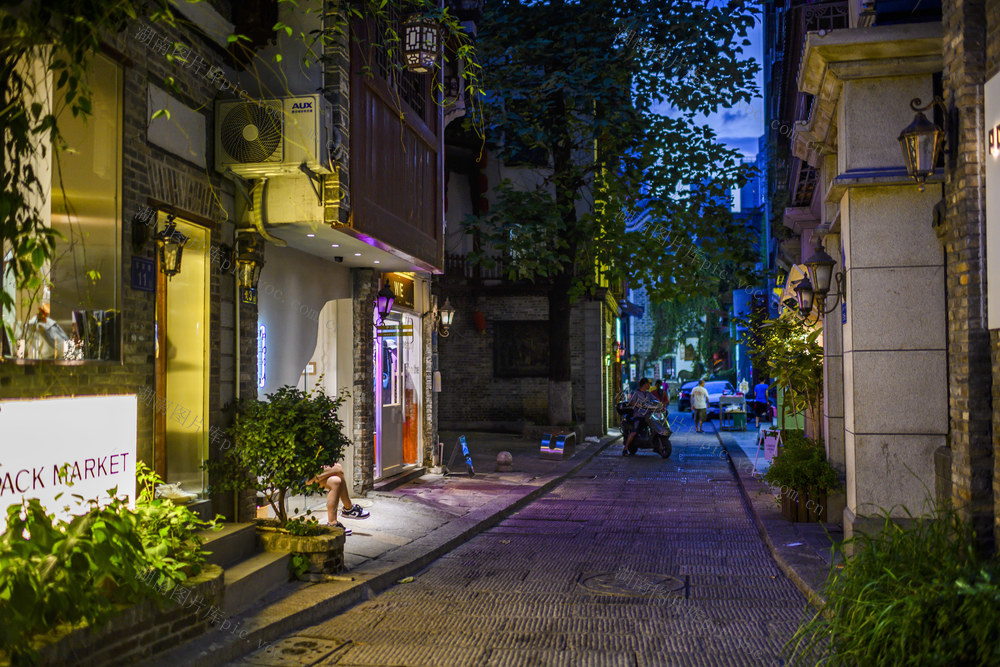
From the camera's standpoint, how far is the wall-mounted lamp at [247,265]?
858cm

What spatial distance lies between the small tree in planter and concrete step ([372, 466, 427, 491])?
16.6ft

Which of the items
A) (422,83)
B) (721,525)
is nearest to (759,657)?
(721,525)

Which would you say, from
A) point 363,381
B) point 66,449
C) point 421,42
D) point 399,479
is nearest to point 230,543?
point 66,449

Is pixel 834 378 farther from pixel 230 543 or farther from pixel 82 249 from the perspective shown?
pixel 82 249

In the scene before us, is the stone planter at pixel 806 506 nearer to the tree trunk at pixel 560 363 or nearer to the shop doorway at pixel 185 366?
the shop doorway at pixel 185 366

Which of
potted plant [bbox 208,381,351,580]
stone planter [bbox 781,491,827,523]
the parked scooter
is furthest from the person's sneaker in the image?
the parked scooter

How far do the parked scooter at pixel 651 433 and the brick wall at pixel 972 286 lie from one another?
584 inches

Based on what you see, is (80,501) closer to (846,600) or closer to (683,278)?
(846,600)

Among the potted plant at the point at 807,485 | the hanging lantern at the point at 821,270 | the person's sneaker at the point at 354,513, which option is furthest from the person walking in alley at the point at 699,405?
the hanging lantern at the point at 821,270

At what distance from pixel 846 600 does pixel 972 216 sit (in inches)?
115

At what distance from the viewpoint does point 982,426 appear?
616 cm

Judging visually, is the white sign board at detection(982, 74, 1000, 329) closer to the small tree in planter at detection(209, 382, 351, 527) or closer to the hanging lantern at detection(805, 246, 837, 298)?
the hanging lantern at detection(805, 246, 837, 298)

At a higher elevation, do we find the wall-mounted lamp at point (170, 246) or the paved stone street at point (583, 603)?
the wall-mounted lamp at point (170, 246)

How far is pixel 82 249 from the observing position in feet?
20.4
